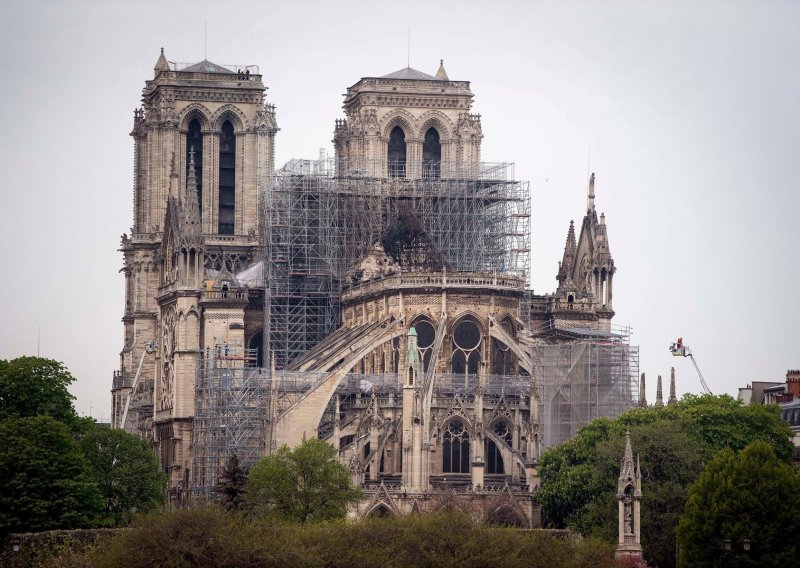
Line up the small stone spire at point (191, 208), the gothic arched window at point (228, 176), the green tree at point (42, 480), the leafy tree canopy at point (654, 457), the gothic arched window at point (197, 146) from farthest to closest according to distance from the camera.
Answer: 1. the gothic arched window at point (228, 176)
2. the gothic arched window at point (197, 146)
3. the small stone spire at point (191, 208)
4. the leafy tree canopy at point (654, 457)
5. the green tree at point (42, 480)

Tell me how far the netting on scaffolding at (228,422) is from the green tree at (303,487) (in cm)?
1327

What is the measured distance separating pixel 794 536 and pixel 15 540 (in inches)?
1113

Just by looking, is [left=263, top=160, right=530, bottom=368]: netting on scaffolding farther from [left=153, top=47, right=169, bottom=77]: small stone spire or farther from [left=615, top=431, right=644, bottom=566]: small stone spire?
[left=615, top=431, right=644, bottom=566]: small stone spire

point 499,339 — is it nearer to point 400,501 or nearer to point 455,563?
point 400,501

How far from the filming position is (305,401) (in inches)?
5305

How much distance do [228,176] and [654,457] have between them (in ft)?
163

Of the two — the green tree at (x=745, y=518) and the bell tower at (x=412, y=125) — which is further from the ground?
the bell tower at (x=412, y=125)

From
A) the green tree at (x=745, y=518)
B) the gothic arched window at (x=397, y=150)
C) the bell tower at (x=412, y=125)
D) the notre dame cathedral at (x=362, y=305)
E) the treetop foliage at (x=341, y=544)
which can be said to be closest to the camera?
the treetop foliage at (x=341, y=544)

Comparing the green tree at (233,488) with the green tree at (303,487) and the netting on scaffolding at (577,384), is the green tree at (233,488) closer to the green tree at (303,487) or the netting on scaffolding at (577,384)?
the green tree at (303,487)

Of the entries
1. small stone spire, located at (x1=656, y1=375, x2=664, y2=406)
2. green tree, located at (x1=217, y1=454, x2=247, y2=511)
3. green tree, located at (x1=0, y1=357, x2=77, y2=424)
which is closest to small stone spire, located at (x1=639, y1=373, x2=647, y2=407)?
small stone spire, located at (x1=656, y1=375, x2=664, y2=406)

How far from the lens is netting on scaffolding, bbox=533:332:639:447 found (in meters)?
135

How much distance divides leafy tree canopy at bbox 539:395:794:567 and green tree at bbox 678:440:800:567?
796cm

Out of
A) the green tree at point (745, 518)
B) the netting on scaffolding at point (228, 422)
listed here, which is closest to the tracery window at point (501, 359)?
the netting on scaffolding at point (228, 422)

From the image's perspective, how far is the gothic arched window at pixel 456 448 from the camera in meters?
134
